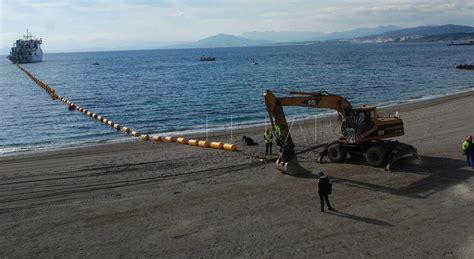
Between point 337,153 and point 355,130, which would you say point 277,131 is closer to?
point 337,153

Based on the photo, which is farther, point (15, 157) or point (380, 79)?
point (380, 79)

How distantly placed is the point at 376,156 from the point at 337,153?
186 centimetres

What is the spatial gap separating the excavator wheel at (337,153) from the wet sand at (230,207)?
0.46m

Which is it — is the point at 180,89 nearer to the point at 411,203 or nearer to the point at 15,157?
the point at 15,157

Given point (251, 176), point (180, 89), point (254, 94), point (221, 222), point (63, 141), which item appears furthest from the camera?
point (180, 89)

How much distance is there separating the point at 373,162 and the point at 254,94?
123ft

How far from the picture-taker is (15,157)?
1055 inches

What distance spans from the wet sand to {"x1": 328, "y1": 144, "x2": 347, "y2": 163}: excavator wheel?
0.46 meters

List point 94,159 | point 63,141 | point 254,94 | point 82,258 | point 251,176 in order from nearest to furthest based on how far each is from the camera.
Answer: point 82,258 < point 251,176 < point 94,159 < point 63,141 < point 254,94

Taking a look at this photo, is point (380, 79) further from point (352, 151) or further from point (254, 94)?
point (352, 151)

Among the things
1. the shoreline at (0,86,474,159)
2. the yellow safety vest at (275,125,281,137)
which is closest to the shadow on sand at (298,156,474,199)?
the yellow safety vest at (275,125,281,137)

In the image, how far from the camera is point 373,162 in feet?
65.8

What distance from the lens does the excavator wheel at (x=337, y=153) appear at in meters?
21.1

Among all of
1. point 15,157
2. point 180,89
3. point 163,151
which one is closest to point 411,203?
point 163,151
